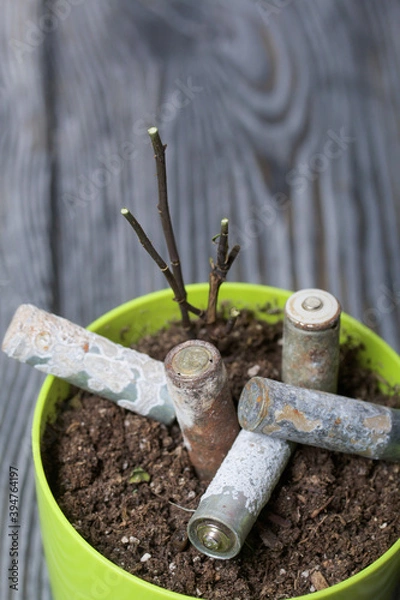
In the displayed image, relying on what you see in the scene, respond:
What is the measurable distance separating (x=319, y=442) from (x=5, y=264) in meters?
0.83

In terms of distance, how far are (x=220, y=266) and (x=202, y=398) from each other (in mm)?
162

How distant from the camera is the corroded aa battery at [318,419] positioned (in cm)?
84

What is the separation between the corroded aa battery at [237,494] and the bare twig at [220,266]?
16 cm

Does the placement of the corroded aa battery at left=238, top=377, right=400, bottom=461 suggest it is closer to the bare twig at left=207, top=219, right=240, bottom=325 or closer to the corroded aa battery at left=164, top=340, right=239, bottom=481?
the corroded aa battery at left=164, top=340, right=239, bottom=481

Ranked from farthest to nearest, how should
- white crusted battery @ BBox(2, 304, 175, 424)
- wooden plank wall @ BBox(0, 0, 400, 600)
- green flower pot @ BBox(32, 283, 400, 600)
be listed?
wooden plank wall @ BBox(0, 0, 400, 600), white crusted battery @ BBox(2, 304, 175, 424), green flower pot @ BBox(32, 283, 400, 600)

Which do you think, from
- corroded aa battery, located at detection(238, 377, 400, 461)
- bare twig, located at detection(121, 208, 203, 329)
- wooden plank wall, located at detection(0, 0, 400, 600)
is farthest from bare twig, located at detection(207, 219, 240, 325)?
wooden plank wall, located at detection(0, 0, 400, 600)

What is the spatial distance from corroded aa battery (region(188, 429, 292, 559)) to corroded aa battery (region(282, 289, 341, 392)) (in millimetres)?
92

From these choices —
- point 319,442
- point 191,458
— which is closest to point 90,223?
point 191,458

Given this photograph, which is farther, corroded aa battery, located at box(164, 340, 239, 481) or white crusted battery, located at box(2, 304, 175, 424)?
white crusted battery, located at box(2, 304, 175, 424)

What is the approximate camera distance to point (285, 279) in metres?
1.46

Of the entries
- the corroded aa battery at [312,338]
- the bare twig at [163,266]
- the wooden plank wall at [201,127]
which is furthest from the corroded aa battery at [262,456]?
the wooden plank wall at [201,127]

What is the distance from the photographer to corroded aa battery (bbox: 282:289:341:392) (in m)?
0.89

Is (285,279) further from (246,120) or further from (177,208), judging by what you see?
(246,120)

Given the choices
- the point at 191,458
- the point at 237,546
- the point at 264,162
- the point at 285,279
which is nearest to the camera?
the point at 237,546
